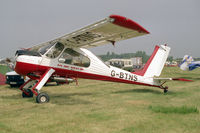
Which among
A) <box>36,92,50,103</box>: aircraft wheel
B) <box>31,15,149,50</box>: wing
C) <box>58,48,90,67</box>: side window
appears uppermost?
<box>31,15,149,50</box>: wing

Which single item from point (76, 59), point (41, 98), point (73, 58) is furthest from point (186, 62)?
point (41, 98)

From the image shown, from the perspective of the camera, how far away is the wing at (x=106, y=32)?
479cm

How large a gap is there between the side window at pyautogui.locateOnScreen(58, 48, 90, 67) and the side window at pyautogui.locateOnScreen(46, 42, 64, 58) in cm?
22

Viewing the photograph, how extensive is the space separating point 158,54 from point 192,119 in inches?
228

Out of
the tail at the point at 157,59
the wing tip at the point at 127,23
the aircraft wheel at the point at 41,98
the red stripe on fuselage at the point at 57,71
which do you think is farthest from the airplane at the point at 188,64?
the aircraft wheel at the point at 41,98

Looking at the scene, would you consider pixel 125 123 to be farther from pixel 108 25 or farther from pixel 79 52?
pixel 79 52

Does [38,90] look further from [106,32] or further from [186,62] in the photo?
[186,62]

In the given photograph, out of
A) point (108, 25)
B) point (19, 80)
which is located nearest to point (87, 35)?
point (108, 25)

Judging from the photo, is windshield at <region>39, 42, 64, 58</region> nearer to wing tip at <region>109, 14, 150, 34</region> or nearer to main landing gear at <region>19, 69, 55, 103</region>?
main landing gear at <region>19, 69, 55, 103</region>

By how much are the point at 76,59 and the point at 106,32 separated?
7.52ft

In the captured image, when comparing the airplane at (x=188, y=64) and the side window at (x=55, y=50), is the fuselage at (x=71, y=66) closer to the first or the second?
the side window at (x=55, y=50)

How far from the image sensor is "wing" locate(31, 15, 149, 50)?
15.7 ft

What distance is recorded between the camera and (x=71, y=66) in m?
7.36

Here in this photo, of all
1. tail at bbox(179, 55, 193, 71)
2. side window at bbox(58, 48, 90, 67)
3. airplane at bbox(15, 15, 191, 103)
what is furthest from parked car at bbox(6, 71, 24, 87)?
tail at bbox(179, 55, 193, 71)
